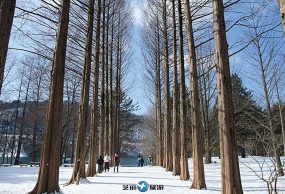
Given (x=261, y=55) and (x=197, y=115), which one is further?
(x=261, y=55)

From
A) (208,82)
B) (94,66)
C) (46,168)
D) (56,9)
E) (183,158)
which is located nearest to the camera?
(46,168)

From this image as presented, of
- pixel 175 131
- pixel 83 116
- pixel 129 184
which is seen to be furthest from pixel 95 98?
pixel 129 184

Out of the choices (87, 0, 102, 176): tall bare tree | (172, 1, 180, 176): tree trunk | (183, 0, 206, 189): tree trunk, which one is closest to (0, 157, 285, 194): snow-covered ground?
(183, 0, 206, 189): tree trunk

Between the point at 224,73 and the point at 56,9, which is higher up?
the point at 56,9

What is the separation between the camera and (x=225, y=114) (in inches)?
200

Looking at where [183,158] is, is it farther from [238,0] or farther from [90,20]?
[90,20]

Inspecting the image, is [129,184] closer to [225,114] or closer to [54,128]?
[54,128]

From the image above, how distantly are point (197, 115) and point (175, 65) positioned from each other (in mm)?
5268

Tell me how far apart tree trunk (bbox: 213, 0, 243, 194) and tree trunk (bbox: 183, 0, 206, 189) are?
295 cm

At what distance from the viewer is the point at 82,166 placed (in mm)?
10055

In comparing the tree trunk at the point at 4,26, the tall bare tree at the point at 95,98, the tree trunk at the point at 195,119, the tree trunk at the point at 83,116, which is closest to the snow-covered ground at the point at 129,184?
the tree trunk at the point at 195,119

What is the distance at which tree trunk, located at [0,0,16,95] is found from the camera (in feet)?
13.6

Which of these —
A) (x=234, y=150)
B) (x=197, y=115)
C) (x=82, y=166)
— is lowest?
(x=82, y=166)

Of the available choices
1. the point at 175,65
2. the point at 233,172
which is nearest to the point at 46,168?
the point at 233,172
